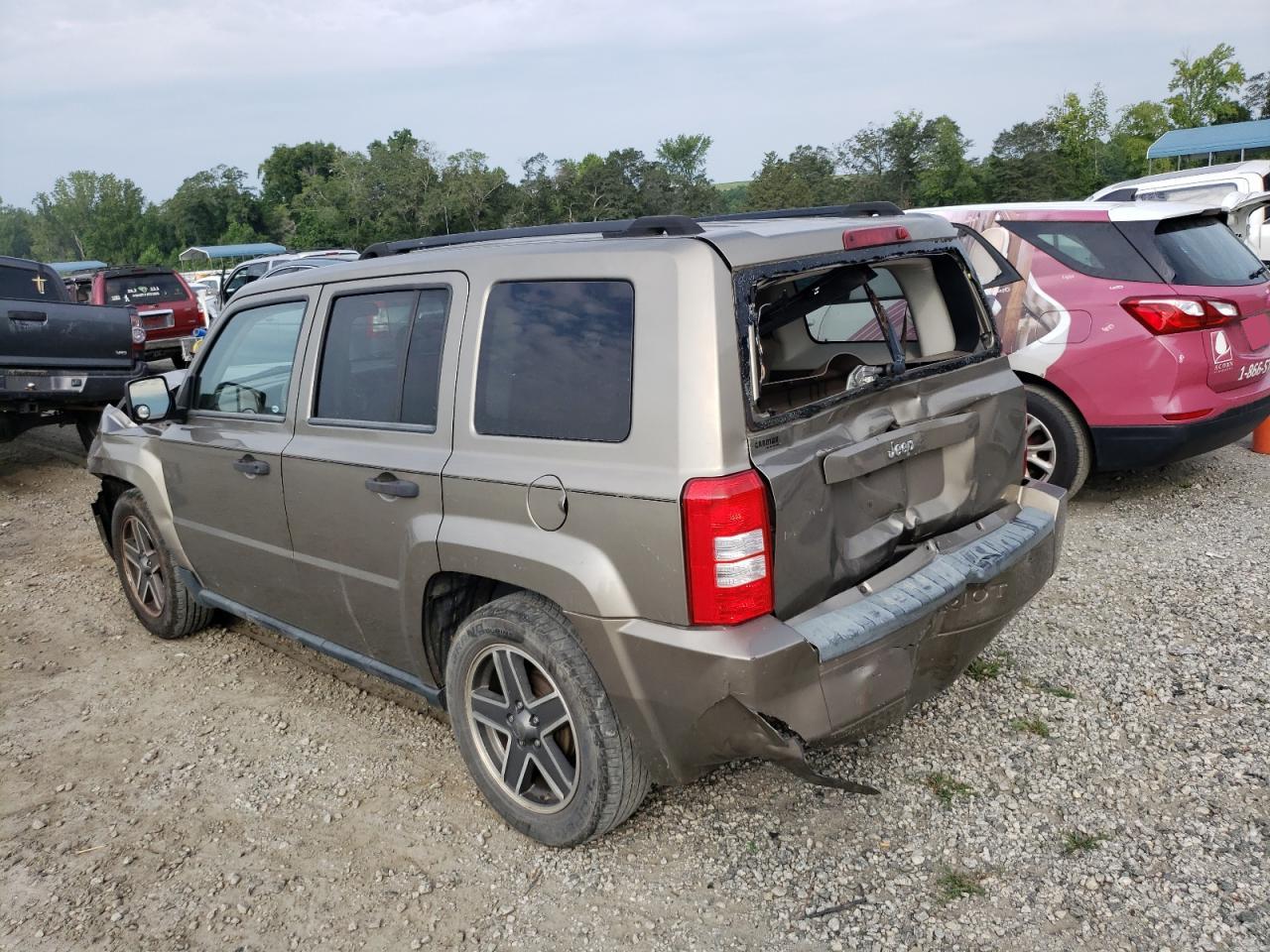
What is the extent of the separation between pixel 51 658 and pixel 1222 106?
51.3 metres

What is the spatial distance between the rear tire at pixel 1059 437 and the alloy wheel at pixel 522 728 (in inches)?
152

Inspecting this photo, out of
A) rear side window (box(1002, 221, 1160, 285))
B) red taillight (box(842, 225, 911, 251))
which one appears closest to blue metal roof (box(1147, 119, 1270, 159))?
rear side window (box(1002, 221, 1160, 285))

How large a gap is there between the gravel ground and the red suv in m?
11.1

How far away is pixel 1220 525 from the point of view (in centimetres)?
559

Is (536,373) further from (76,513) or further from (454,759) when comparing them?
(76,513)

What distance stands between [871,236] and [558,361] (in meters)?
1.08

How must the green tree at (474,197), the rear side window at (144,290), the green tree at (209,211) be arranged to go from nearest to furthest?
1. the rear side window at (144,290)
2. the green tree at (474,197)
3. the green tree at (209,211)

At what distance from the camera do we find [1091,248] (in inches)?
225

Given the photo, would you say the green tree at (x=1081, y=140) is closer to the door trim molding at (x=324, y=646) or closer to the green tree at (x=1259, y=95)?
the green tree at (x=1259, y=95)

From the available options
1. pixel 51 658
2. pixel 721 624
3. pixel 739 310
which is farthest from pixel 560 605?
pixel 51 658

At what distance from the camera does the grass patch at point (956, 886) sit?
109 inches

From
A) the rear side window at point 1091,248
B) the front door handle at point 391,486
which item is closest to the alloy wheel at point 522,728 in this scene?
the front door handle at point 391,486

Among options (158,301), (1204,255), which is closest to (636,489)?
(1204,255)

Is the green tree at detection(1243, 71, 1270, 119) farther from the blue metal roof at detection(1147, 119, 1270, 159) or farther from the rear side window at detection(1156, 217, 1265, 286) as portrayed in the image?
the rear side window at detection(1156, 217, 1265, 286)
